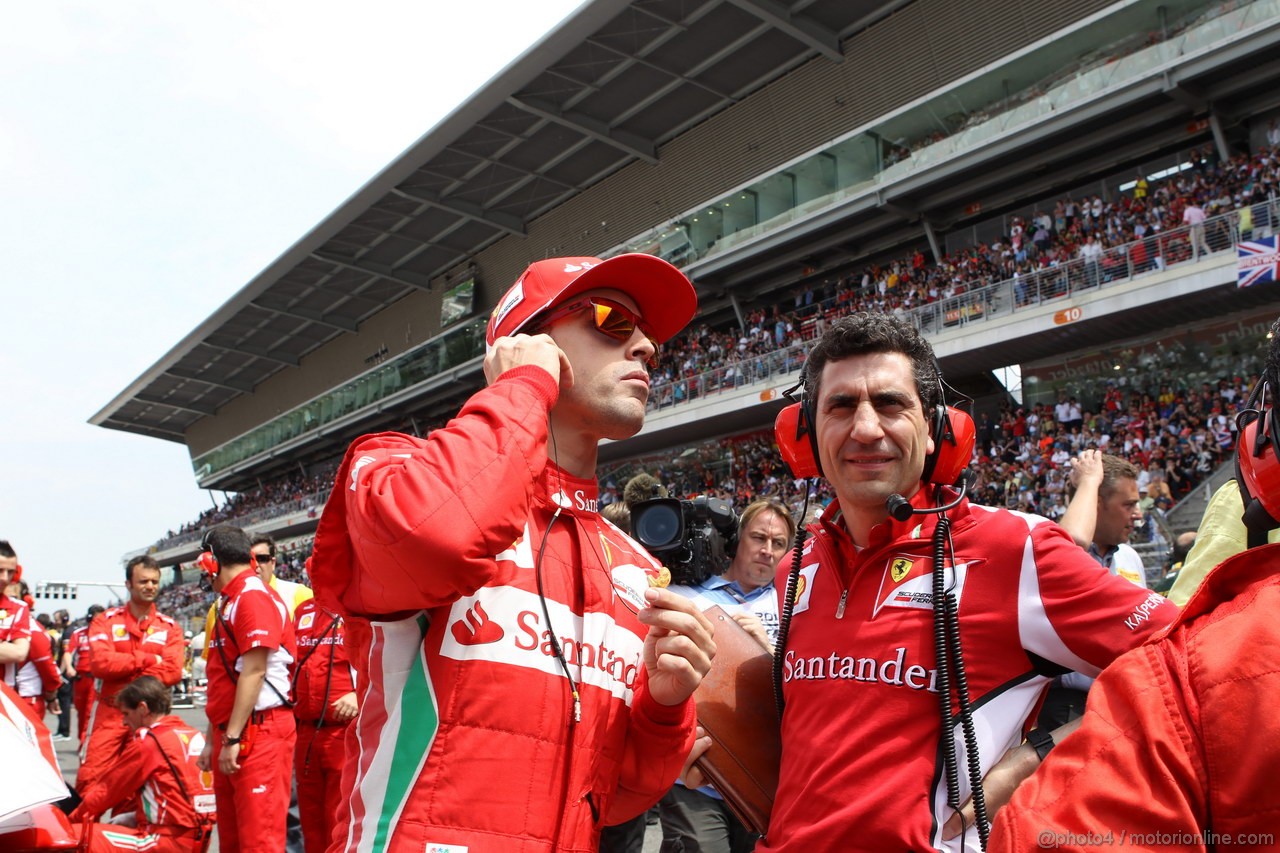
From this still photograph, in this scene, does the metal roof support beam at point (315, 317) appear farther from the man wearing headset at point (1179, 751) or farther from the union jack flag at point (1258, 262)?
the man wearing headset at point (1179, 751)

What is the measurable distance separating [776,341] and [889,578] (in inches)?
935

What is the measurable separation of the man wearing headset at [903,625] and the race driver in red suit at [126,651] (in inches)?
266

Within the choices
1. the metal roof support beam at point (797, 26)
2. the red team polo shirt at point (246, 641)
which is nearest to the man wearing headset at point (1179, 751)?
the red team polo shirt at point (246, 641)

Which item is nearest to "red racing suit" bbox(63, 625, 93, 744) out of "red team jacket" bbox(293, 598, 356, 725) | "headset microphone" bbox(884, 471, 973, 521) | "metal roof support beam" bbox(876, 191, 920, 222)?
"red team jacket" bbox(293, 598, 356, 725)

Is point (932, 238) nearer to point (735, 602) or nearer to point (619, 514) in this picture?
point (619, 514)

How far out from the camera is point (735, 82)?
27.1m

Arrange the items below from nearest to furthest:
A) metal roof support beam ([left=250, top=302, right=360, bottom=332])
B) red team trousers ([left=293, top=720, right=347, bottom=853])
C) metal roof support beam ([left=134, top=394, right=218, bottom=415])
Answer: red team trousers ([left=293, top=720, right=347, bottom=853]), metal roof support beam ([left=250, top=302, right=360, bottom=332]), metal roof support beam ([left=134, top=394, right=218, bottom=415])

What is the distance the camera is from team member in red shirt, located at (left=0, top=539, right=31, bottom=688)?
696cm

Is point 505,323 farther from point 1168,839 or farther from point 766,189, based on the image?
point 766,189

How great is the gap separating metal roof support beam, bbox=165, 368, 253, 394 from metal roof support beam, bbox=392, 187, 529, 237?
2725 cm

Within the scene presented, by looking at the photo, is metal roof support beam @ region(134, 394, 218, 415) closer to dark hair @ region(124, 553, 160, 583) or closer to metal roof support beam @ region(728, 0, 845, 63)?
metal roof support beam @ region(728, 0, 845, 63)

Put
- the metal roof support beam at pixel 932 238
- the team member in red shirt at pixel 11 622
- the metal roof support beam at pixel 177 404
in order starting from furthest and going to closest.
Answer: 1. the metal roof support beam at pixel 177 404
2. the metal roof support beam at pixel 932 238
3. the team member in red shirt at pixel 11 622

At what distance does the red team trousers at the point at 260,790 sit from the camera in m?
4.57

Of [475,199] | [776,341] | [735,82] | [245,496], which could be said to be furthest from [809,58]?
[245,496]
